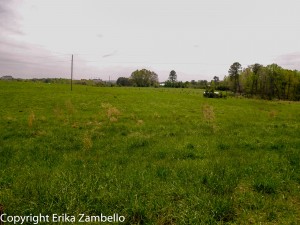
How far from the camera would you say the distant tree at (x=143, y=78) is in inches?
6698

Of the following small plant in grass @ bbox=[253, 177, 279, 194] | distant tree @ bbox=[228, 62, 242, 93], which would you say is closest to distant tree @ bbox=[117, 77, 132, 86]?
distant tree @ bbox=[228, 62, 242, 93]

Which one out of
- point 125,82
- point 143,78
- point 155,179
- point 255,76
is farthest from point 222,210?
point 125,82

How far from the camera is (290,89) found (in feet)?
349

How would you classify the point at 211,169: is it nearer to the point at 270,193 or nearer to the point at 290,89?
the point at 270,193

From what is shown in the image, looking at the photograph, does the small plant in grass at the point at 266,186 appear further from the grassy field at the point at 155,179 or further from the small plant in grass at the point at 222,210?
the small plant in grass at the point at 222,210

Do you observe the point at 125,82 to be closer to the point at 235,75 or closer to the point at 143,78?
the point at 143,78

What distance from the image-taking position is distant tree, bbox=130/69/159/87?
170 meters

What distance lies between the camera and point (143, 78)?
562 feet

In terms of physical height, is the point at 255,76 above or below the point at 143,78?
above

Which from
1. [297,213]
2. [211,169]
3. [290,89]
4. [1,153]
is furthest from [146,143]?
[290,89]

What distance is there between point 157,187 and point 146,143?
6068 millimetres

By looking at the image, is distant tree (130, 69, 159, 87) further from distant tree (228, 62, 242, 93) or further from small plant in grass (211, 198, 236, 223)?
small plant in grass (211, 198, 236, 223)

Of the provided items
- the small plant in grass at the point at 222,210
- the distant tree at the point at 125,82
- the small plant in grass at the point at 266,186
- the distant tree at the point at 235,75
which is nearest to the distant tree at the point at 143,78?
the distant tree at the point at 125,82

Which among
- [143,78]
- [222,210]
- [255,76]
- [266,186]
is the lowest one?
[222,210]
